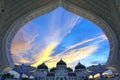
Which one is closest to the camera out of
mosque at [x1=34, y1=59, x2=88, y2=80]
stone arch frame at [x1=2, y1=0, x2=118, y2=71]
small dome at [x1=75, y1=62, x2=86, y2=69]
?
stone arch frame at [x1=2, y1=0, x2=118, y2=71]

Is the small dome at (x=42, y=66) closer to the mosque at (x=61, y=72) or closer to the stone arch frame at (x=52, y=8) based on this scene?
the mosque at (x=61, y=72)

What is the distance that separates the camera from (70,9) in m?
26.9

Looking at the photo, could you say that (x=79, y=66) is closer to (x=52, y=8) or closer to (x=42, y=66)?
(x=42, y=66)

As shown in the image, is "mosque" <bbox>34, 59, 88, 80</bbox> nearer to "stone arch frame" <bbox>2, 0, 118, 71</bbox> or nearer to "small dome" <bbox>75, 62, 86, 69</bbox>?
"small dome" <bbox>75, 62, 86, 69</bbox>

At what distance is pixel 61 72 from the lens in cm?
6341

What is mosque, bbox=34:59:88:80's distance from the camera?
203 ft

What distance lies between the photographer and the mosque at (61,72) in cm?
6187

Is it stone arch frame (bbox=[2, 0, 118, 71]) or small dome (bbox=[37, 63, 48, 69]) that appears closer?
stone arch frame (bbox=[2, 0, 118, 71])

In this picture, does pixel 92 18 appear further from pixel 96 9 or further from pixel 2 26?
pixel 2 26

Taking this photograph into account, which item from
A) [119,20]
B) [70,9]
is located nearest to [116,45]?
[119,20]

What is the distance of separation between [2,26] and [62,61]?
42323mm

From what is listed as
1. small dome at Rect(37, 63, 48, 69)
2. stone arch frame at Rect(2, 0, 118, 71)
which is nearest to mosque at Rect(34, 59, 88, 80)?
small dome at Rect(37, 63, 48, 69)

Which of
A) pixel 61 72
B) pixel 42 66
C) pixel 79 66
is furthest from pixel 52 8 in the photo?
pixel 79 66

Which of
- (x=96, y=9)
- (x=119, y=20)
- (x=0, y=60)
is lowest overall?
(x=0, y=60)
